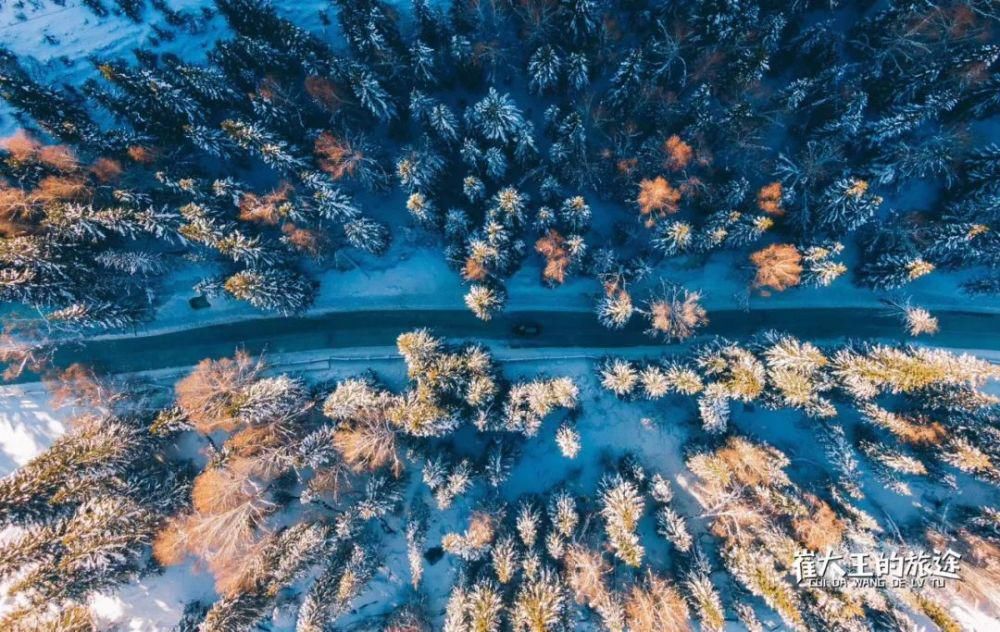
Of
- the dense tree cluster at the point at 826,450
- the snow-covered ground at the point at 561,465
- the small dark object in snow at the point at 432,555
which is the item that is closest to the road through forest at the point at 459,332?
the snow-covered ground at the point at 561,465

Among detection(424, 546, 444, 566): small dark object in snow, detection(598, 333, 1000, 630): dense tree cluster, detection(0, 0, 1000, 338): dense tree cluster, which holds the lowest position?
detection(424, 546, 444, 566): small dark object in snow

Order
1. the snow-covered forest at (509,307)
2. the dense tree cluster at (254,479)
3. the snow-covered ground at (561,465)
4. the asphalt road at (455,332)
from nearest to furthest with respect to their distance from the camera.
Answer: the snow-covered forest at (509,307) < the dense tree cluster at (254,479) < the snow-covered ground at (561,465) < the asphalt road at (455,332)

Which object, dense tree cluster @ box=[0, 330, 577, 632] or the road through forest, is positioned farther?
the road through forest

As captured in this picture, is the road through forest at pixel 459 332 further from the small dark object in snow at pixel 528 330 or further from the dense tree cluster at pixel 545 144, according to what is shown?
the dense tree cluster at pixel 545 144

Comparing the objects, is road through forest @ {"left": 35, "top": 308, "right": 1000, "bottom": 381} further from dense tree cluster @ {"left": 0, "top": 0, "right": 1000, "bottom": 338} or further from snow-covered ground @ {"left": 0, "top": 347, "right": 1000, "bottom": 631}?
dense tree cluster @ {"left": 0, "top": 0, "right": 1000, "bottom": 338}

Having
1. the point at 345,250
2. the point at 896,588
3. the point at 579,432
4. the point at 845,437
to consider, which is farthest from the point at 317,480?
the point at 896,588

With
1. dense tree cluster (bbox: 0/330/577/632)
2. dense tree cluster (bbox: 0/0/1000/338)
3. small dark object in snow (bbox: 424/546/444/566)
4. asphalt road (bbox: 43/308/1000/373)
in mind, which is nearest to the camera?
dense tree cluster (bbox: 0/0/1000/338)

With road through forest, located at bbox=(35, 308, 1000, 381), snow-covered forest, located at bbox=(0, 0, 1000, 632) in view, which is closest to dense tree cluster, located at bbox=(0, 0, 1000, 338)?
snow-covered forest, located at bbox=(0, 0, 1000, 632)
